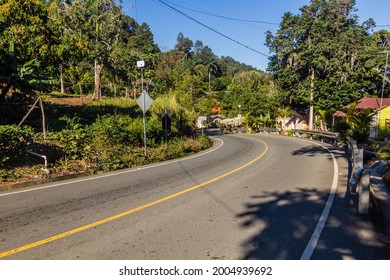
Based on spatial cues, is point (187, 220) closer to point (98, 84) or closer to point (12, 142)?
point (12, 142)

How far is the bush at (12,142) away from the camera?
8.84 m

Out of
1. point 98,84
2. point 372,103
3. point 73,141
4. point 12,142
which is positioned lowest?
point 73,141

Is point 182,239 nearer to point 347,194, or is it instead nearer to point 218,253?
point 218,253

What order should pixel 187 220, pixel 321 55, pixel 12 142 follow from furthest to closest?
pixel 321 55 → pixel 12 142 → pixel 187 220

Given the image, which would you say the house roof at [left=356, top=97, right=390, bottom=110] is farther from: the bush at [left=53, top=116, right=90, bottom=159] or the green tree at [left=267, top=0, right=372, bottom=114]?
the bush at [left=53, top=116, right=90, bottom=159]

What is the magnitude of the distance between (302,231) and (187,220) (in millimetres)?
2040

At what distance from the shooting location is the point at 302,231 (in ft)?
16.3

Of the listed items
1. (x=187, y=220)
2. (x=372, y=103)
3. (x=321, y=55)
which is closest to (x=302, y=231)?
(x=187, y=220)

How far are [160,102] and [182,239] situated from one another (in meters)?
15.7

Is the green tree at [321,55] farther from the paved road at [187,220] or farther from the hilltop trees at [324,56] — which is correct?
the paved road at [187,220]

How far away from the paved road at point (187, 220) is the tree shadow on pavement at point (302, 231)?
16 mm

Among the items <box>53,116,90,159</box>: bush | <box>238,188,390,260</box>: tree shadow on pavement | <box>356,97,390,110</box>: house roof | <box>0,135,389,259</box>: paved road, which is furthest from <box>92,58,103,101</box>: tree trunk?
<box>356,97,390,110</box>: house roof

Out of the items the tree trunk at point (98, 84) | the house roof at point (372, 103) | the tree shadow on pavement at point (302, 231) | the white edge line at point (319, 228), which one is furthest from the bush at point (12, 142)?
the house roof at point (372, 103)
